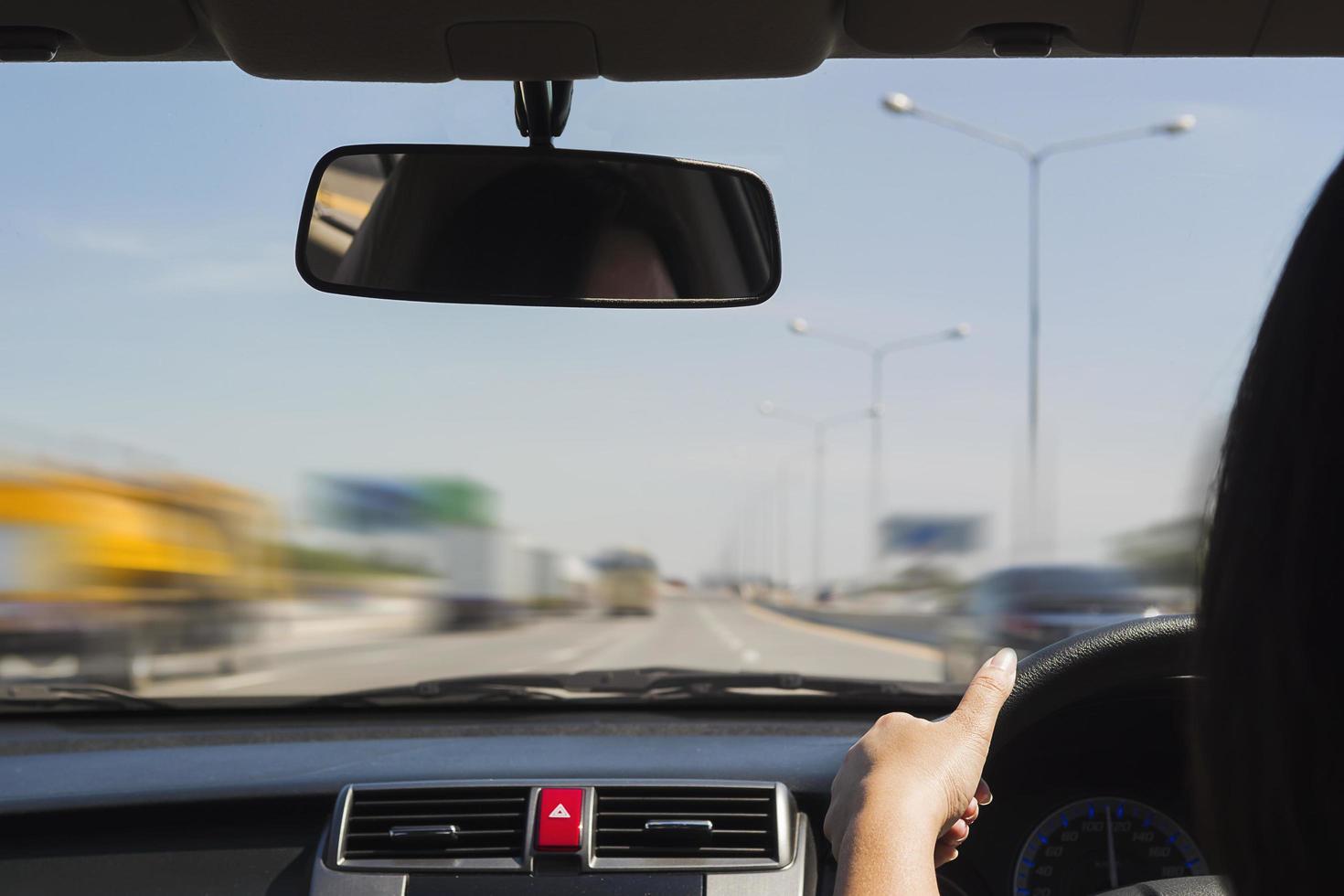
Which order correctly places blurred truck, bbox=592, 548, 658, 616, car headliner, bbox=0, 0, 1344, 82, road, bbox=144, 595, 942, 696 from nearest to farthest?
car headliner, bbox=0, 0, 1344, 82
road, bbox=144, 595, 942, 696
blurred truck, bbox=592, 548, 658, 616

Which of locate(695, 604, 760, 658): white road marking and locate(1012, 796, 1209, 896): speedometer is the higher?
locate(695, 604, 760, 658): white road marking

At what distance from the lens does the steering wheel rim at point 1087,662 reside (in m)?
2.84

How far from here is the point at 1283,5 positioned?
2.70 metres

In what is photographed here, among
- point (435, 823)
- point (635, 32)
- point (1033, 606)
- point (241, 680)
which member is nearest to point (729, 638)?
point (241, 680)

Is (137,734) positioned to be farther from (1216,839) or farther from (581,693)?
(1216,839)

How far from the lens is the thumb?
6.06 ft

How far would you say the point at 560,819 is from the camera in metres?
3.50

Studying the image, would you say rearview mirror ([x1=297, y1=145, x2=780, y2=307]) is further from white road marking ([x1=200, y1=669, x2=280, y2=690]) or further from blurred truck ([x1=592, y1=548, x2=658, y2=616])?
blurred truck ([x1=592, y1=548, x2=658, y2=616])

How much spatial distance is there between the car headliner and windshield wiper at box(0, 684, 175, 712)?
2332 mm

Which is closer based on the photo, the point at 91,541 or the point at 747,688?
the point at 747,688

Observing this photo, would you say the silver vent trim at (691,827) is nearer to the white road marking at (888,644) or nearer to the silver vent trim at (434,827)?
the silver vent trim at (434,827)

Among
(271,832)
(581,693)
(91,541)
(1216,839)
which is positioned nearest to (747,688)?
(581,693)

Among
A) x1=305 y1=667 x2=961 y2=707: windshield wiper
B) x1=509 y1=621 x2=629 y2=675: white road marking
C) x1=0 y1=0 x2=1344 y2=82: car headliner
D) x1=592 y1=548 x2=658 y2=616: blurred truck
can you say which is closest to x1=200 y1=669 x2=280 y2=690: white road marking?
x1=509 y1=621 x2=629 y2=675: white road marking

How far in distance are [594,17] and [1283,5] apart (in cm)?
125
